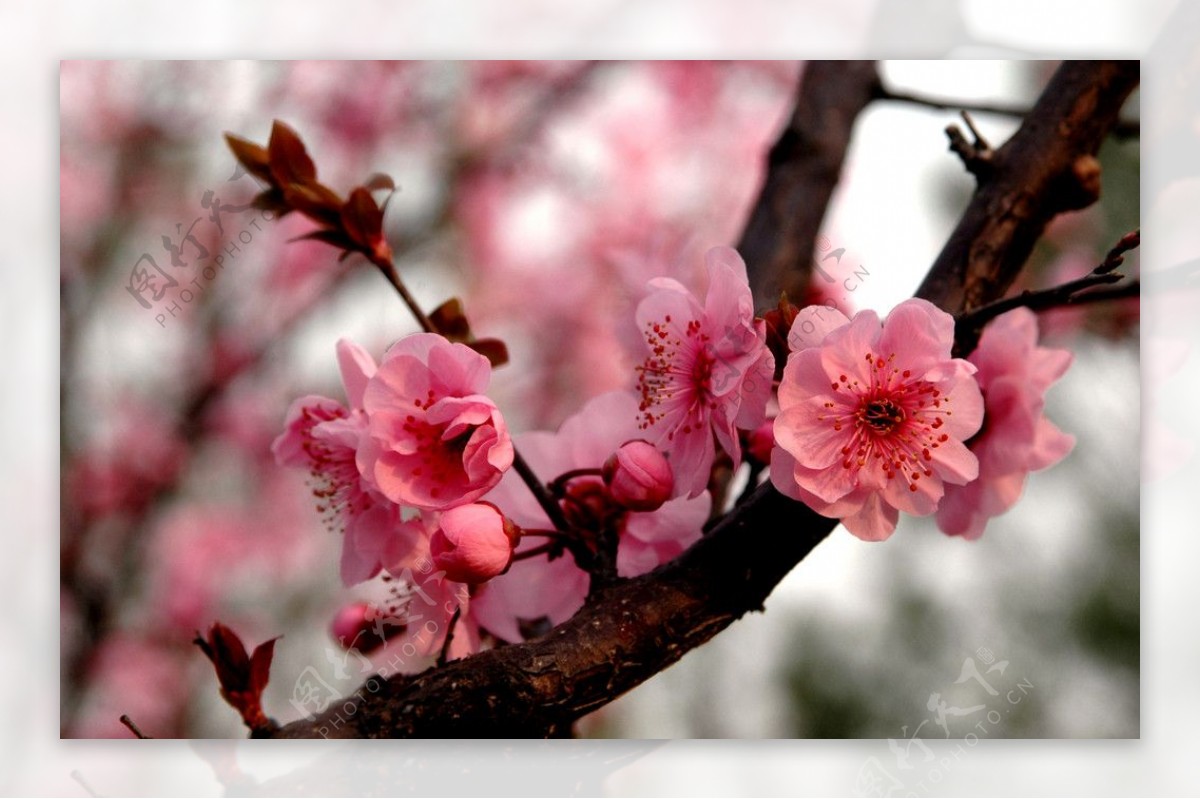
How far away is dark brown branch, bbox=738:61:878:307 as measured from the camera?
1245 millimetres

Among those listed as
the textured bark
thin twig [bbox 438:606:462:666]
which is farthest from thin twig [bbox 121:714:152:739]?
thin twig [bbox 438:606:462:666]

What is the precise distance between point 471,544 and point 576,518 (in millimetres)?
136

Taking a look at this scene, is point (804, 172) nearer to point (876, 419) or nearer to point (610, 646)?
point (876, 419)

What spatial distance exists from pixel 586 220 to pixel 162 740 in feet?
2.61

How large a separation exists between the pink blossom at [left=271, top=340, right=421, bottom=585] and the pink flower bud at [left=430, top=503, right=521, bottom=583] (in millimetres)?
94

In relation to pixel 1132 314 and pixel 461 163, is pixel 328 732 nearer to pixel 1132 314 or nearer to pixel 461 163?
pixel 461 163

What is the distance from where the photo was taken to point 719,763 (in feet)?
4.29

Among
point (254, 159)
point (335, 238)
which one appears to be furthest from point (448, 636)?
point (254, 159)

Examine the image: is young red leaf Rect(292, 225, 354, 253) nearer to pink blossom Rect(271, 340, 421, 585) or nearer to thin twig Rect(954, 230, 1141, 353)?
pink blossom Rect(271, 340, 421, 585)

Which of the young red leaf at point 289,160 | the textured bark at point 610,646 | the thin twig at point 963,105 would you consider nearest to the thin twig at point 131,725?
the textured bark at point 610,646

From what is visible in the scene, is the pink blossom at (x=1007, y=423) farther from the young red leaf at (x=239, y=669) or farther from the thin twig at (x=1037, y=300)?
the young red leaf at (x=239, y=669)

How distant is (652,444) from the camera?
100 cm

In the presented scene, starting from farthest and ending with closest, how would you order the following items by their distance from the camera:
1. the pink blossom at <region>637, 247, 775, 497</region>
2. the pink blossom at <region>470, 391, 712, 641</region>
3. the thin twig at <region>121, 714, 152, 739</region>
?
the thin twig at <region>121, 714, 152, 739</region> → the pink blossom at <region>470, 391, 712, 641</region> → the pink blossom at <region>637, 247, 775, 497</region>

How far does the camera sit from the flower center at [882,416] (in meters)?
1.00
